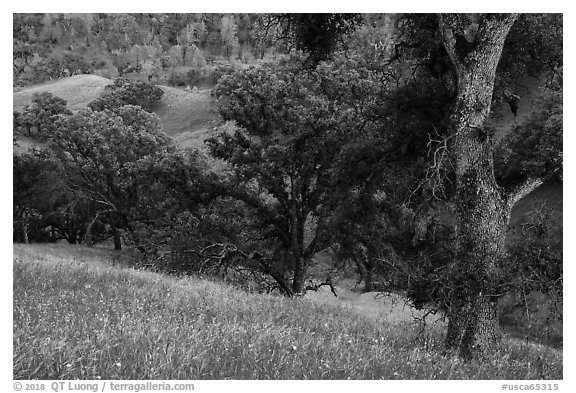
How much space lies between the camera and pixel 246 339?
5.50 meters

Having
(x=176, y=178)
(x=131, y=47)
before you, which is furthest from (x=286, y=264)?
(x=131, y=47)

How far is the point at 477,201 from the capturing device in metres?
7.92

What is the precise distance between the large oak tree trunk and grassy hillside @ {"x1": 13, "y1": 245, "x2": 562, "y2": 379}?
1.93 ft

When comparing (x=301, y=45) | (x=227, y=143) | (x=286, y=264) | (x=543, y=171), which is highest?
(x=301, y=45)

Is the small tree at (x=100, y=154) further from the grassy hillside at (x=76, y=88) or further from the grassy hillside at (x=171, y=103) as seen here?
the grassy hillside at (x=76, y=88)

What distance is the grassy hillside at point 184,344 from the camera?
4.23 metres

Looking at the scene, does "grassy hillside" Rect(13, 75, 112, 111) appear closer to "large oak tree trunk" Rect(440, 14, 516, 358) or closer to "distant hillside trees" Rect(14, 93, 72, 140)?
"distant hillside trees" Rect(14, 93, 72, 140)

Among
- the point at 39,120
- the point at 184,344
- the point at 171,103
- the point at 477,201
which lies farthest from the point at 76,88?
the point at 184,344

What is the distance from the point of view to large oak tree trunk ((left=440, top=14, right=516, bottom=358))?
783cm

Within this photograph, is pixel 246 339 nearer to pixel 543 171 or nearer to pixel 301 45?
pixel 543 171

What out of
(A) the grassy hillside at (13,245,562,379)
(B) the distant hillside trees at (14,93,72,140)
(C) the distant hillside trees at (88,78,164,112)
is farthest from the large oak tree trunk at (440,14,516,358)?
(C) the distant hillside trees at (88,78,164,112)

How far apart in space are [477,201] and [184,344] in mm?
5440

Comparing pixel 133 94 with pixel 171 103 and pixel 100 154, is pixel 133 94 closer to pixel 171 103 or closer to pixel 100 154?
pixel 171 103
